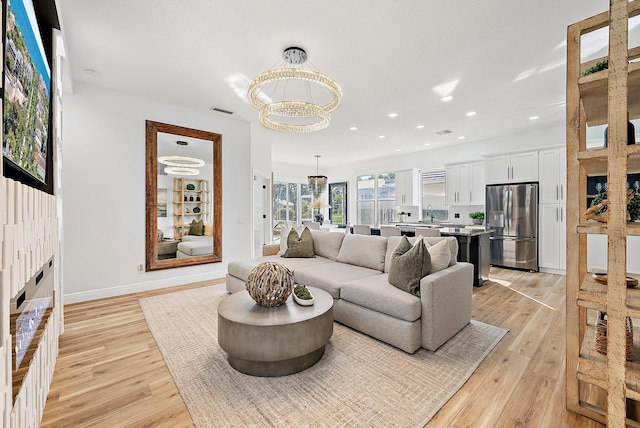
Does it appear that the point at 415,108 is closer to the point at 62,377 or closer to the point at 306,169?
the point at 62,377

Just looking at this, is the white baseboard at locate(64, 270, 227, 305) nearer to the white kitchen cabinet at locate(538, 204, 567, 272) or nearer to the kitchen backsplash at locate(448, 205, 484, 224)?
the kitchen backsplash at locate(448, 205, 484, 224)

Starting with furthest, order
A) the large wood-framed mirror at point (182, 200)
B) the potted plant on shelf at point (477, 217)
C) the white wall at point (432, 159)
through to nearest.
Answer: the potted plant on shelf at point (477, 217)
the white wall at point (432, 159)
the large wood-framed mirror at point (182, 200)

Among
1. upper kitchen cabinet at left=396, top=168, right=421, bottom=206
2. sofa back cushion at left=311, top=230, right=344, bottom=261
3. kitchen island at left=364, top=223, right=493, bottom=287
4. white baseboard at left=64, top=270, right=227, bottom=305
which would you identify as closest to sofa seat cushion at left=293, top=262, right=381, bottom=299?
sofa back cushion at left=311, top=230, right=344, bottom=261

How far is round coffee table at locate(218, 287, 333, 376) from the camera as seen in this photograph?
1.94 metres

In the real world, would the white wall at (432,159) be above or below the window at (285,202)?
above

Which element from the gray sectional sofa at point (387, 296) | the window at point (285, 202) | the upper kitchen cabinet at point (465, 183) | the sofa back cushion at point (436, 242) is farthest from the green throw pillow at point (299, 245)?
the window at point (285, 202)

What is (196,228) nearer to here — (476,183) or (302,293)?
(302,293)

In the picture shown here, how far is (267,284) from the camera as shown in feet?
7.07

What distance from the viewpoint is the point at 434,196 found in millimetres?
7582

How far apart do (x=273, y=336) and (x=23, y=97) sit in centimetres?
184

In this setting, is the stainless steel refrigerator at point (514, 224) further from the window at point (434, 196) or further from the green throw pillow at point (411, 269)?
the green throw pillow at point (411, 269)

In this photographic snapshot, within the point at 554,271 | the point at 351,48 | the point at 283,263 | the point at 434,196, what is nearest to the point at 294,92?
the point at 351,48

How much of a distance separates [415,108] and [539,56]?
1685 millimetres

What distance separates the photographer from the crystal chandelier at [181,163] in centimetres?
436
